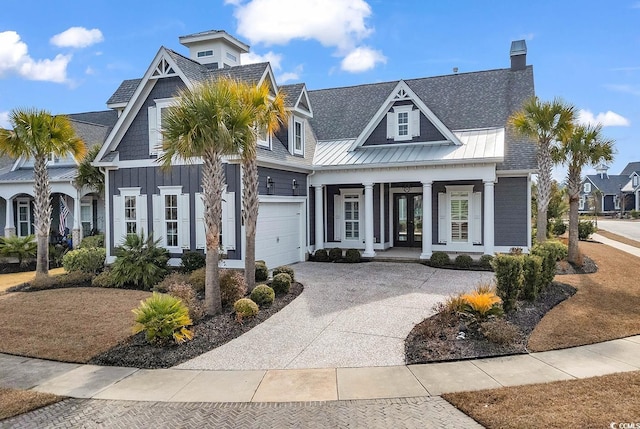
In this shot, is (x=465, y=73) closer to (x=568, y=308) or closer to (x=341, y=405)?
(x=568, y=308)

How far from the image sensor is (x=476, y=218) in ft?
59.8

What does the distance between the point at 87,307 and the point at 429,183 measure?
39.6ft

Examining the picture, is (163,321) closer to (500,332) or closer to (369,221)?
(500,332)

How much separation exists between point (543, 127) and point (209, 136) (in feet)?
Answer: 37.8

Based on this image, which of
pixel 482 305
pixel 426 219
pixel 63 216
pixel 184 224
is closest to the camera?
pixel 482 305

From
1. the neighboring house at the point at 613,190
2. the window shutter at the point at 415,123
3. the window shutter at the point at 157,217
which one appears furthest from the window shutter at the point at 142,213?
the neighboring house at the point at 613,190

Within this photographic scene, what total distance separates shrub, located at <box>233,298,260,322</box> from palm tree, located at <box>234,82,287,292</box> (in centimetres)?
165

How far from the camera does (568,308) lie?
33.2ft

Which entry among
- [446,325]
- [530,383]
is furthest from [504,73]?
[530,383]

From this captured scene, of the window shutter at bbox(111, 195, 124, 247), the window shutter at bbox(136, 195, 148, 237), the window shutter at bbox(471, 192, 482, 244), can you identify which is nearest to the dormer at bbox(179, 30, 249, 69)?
the window shutter at bbox(136, 195, 148, 237)

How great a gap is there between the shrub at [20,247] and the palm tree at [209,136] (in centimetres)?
1294

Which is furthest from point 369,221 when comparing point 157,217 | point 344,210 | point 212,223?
point 212,223

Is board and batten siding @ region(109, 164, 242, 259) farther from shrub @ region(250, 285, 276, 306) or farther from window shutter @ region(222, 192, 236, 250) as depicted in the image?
shrub @ region(250, 285, 276, 306)

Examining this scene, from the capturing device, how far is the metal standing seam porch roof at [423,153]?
16.5 m
